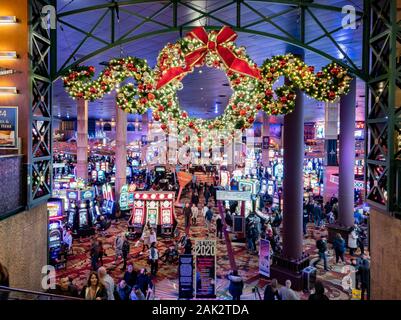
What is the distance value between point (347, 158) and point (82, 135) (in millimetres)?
14117

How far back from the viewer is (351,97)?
507 inches

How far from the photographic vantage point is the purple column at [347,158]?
42.8 ft

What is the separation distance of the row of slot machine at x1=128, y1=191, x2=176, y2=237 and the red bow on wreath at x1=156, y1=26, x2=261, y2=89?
27.9 feet

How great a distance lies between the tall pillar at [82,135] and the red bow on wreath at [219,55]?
1381 cm

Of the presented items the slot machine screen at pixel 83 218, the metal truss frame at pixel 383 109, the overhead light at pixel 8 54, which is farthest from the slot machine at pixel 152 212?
the metal truss frame at pixel 383 109

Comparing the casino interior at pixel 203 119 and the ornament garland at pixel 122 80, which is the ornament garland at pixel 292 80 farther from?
the ornament garland at pixel 122 80

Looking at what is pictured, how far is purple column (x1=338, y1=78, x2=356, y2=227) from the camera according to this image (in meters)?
13.0

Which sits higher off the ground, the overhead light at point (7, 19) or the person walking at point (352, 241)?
the overhead light at point (7, 19)

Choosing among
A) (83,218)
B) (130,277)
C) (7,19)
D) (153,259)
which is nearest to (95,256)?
(153,259)

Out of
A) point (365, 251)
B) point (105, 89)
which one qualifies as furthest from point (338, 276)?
point (105, 89)

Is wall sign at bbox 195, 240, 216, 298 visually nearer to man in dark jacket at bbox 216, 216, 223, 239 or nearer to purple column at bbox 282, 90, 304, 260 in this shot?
purple column at bbox 282, 90, 304, 260

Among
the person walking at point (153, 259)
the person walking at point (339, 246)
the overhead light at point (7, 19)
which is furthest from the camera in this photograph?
the person walking at point (339, 246)

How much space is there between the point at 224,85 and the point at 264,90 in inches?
371

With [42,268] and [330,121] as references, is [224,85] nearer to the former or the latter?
[330,121]
